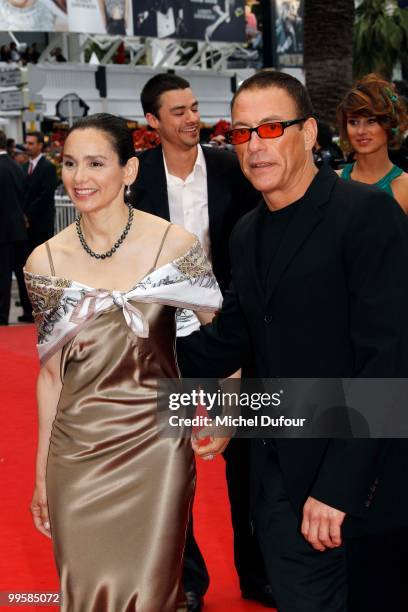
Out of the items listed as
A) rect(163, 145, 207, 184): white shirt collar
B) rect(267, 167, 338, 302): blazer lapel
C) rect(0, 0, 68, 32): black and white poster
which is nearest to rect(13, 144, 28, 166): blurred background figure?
rect(0, 0, 68, 32): black and white poster

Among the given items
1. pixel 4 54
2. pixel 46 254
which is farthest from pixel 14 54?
pixel 46 254

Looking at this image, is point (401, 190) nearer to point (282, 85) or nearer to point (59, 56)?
point (282, 85)

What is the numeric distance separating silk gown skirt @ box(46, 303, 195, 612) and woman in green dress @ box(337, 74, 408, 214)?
6.81 ft

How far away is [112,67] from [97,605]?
3056cm

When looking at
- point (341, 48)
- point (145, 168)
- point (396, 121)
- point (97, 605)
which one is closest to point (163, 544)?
point (97, 605)

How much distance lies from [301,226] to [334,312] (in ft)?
0.81

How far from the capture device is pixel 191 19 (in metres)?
28.9

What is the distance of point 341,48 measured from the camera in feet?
50.3

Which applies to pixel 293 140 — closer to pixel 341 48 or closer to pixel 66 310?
pixel 66 310

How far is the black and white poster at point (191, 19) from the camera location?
89.1ft

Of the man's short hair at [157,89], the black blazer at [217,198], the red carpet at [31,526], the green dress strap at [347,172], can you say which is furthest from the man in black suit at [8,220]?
the black blazer at [217,198]

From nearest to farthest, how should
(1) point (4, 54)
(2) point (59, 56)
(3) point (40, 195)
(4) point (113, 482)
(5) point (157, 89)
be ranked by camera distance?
(4) point (113, 482), (5) point (157, 89), (3) point (40, 195), (1) point (4, 54), (2) point (59, 56)

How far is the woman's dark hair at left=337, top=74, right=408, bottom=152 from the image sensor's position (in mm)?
4984

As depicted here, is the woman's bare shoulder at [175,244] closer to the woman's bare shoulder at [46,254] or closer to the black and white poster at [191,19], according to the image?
the woman's bare shoulder at [46,254]
